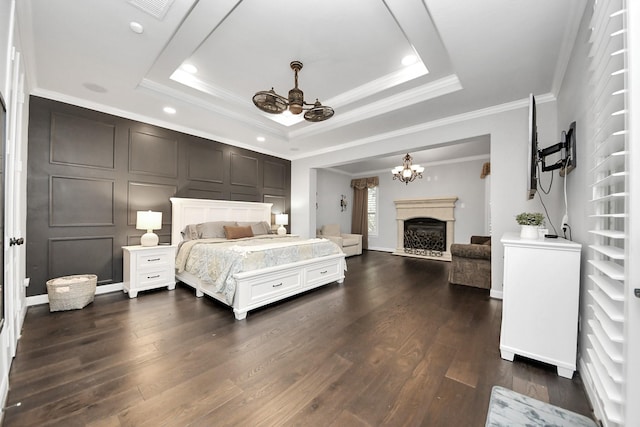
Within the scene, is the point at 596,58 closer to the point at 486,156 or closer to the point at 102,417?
the point at 102,417

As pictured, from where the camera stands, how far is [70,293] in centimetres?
276

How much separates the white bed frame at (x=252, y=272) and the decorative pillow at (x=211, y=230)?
0.88ft

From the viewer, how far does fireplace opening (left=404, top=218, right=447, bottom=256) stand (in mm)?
6716

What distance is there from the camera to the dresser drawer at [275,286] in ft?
9.21

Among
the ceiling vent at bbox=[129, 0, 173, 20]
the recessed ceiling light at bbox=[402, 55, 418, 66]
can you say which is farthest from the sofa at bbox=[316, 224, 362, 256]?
the ceiling vent at bbox=[129, 0, 173, 20]

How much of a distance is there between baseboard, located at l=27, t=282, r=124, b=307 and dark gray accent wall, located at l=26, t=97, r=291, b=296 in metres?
0.06

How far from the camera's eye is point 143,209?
3818mm

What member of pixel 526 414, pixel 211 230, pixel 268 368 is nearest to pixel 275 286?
pixel 268 368

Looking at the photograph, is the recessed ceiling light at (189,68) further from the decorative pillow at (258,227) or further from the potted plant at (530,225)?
the potted plant at (530,225)

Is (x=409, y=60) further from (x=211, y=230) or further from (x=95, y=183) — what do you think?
(x=95, y=183)

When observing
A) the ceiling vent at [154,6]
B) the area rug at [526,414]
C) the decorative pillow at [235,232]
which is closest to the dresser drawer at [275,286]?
the decorative pillow at [235,232]

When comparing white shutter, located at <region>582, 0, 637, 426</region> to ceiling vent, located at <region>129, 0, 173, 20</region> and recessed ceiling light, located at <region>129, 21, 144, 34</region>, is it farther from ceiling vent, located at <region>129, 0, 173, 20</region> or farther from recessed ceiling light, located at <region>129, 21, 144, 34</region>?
recessed ceiling light, located at <region>129, 21, 144, 34</region>

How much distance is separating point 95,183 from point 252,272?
263 centimetres

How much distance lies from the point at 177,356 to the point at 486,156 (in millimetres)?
7124
